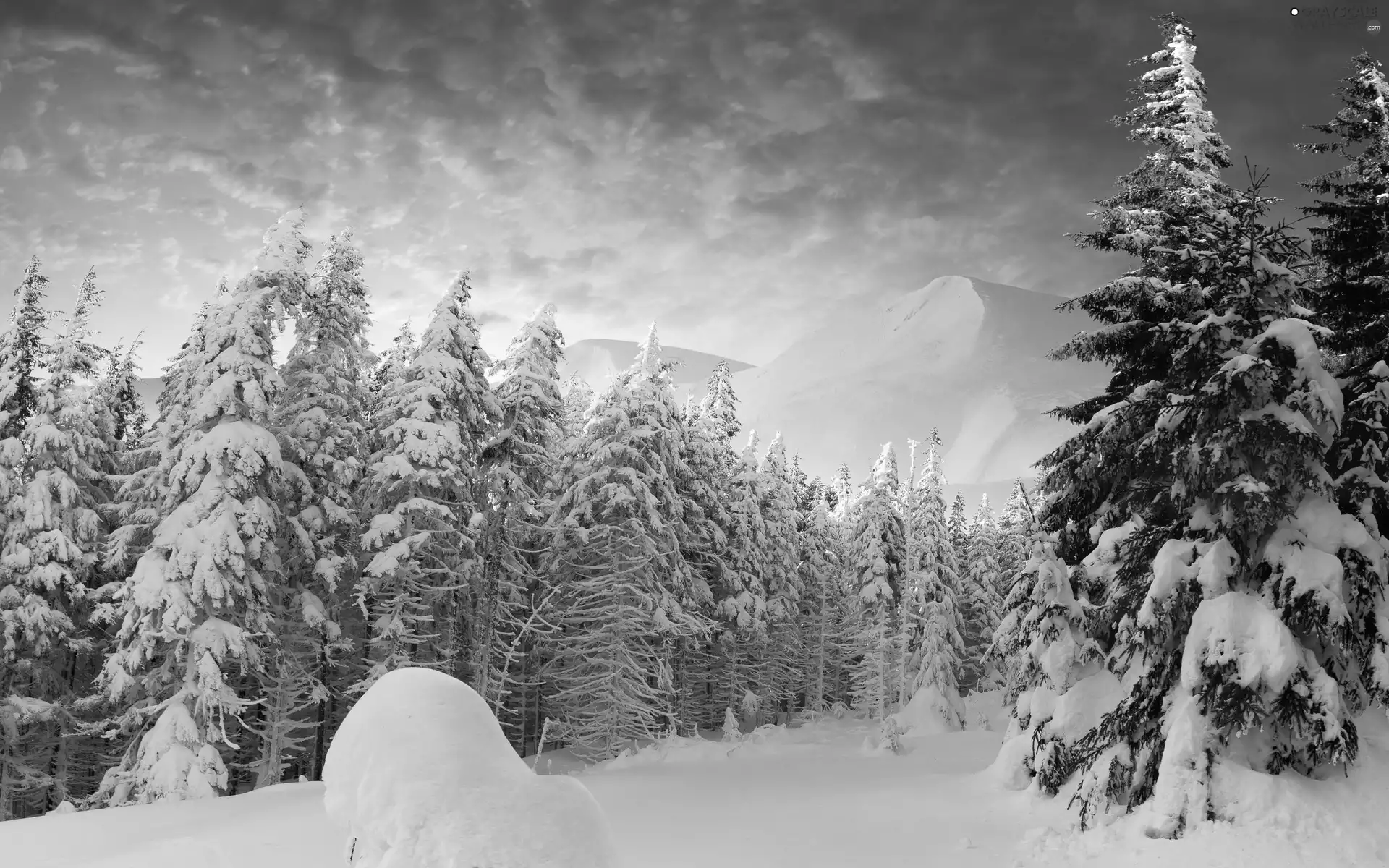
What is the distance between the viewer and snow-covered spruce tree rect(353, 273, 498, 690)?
792 inches

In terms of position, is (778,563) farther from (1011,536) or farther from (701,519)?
(1011,536)

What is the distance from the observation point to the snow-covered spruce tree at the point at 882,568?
39.7 metres

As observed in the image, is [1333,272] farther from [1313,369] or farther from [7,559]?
[7,559]

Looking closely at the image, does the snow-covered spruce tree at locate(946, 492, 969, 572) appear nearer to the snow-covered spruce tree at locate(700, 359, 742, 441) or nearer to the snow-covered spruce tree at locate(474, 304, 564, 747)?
the snow-covered spruce tree at locate(700, 359, 742, 441)

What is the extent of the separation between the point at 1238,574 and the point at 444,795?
36.8 feet

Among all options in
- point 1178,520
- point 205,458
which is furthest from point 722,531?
point 1178,520

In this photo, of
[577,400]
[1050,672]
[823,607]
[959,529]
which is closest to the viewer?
[1050,672]

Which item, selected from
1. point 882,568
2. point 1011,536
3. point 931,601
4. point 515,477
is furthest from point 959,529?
point 515,477

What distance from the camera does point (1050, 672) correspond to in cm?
1473

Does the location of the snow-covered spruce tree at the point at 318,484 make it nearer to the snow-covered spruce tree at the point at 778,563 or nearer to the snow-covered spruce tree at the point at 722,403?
the snow-covered spruce tree at the point at 722,403

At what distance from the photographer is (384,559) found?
19.6 metres

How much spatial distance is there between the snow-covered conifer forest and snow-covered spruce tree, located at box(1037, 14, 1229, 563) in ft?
0.30

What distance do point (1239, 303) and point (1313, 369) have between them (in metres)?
1.59

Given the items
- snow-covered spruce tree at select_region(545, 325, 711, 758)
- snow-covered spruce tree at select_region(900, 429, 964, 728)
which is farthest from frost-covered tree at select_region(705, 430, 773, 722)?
snow-covered spruce tree at select_region(900, 429, 964, 728)
